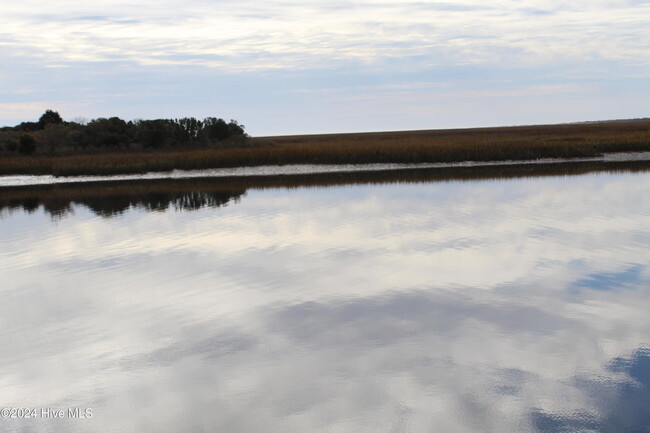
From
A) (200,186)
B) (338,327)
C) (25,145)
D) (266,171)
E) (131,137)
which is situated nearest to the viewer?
(338,327)

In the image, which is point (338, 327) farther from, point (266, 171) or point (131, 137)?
point (131, 137)

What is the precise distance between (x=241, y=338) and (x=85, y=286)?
4305 millimetres

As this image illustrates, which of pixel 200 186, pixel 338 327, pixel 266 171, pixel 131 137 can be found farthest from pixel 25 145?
pixel 338 327

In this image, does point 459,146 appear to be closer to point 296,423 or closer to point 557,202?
point 557,202

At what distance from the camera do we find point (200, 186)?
31594 mm

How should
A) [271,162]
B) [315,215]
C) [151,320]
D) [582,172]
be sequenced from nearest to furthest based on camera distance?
1. [151,320]
2. [315,215]
3. [582,172]
4. [271,162]

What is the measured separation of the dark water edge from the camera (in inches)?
956

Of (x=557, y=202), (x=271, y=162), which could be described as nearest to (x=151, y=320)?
(x=557, y=202)

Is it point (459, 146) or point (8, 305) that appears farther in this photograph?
point (459, 146)

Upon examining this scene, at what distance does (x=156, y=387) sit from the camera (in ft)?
21.7

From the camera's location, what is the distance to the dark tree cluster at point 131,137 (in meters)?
53.8

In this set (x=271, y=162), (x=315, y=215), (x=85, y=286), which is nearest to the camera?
(x=85, y=286)

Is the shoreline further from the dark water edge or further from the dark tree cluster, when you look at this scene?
the dark tree cluster

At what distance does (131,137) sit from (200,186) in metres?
30.2
